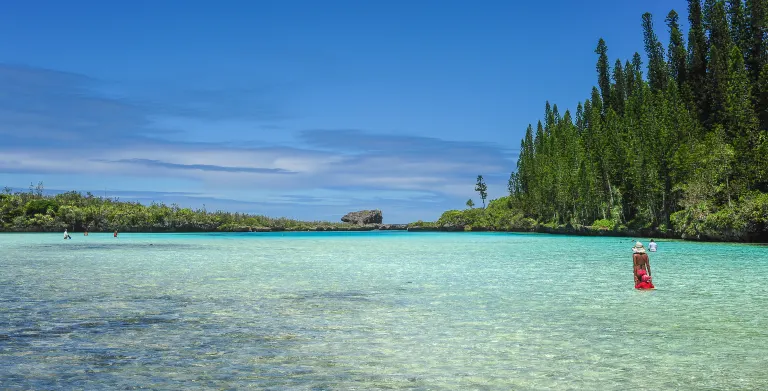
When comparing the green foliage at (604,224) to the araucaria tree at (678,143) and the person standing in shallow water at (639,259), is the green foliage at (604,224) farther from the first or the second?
the person standing in shallow water at (639,259)

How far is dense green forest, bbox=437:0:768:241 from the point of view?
238 ft

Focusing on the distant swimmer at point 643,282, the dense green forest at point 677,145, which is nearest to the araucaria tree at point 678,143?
the dense green forest at point 677,145

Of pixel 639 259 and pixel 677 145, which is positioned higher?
pixel 677 145

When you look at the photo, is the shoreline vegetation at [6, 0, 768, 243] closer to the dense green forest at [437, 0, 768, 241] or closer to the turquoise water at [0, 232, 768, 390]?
the dense green forest at [437, 0, 768, 241]

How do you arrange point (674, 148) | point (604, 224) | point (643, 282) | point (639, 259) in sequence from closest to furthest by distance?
point (639, 259)
point (643, 282)
point (674, 148)
point (604, 224)

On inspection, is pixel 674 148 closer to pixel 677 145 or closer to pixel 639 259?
pixel 677 145

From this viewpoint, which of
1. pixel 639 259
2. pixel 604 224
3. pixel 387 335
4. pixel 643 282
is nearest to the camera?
pixel 387 335

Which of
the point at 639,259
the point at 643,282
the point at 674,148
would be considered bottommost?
the point at 643,282

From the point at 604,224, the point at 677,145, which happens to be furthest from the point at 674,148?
the point at 604,224

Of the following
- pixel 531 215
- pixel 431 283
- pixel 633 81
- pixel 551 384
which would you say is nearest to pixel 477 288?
pixel 431 283

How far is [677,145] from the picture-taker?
89812 mm

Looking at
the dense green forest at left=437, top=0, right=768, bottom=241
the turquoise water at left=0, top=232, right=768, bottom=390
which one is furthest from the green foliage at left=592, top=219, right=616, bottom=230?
the turquoise water at left=0, top=232, right=768, bottom=390

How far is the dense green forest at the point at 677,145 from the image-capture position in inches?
2862

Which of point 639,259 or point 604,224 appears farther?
point 604,224
